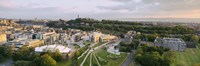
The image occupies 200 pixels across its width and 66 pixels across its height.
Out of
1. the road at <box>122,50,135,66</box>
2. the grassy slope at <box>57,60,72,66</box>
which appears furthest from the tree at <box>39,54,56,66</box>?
the road at <box>122,50,135,66</box>

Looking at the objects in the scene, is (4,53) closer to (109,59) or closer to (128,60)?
(109,59)

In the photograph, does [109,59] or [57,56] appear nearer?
[57,56]

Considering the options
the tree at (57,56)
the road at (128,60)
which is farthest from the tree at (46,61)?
the road at (128,60)

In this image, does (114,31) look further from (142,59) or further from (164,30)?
(142,59)

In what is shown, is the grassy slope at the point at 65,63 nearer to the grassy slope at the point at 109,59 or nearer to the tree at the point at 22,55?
the tree at the point at 22,55

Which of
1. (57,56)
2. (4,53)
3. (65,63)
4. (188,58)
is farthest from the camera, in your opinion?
(4,53)

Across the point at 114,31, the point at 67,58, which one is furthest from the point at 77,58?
the point at 114,31

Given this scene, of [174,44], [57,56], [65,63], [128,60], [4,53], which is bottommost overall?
[65,63]

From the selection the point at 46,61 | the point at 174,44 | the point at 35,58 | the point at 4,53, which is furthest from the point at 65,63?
the point at 174,44
